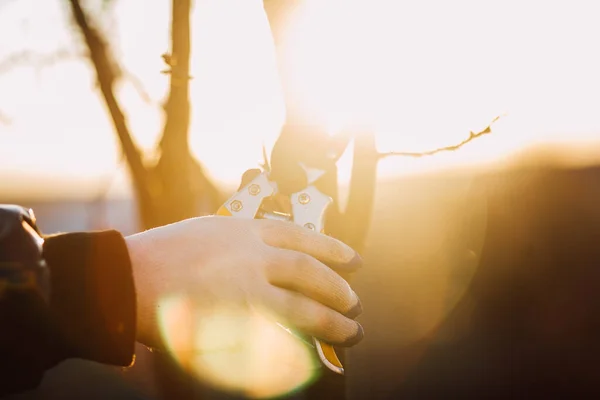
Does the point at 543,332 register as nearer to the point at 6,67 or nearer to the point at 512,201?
the point at 512,201

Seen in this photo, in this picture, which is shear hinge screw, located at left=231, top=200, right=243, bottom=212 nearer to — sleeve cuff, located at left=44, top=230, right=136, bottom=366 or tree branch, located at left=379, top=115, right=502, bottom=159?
sleeve cuff, located at left=44, top=230, right=136, bottom=366

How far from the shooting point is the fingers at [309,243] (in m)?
1.23

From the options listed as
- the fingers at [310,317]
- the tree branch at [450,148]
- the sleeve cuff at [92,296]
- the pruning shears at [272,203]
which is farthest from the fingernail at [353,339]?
the tree branch at [450,148]

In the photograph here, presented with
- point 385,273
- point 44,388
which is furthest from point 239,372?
point 385,273

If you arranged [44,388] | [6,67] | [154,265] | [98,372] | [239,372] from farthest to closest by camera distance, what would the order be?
[98,372] → [44,388] → [6,67] → [239,372] → [154,265]

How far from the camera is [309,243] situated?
1.25 m

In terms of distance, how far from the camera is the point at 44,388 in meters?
7.68

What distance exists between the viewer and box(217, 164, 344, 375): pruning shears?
55.6 inches

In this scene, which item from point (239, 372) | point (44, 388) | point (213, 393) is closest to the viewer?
point (239, 372)

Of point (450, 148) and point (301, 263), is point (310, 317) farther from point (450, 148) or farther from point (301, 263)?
point (450, 148)

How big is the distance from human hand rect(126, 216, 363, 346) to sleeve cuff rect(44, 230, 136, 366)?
0.07 meters

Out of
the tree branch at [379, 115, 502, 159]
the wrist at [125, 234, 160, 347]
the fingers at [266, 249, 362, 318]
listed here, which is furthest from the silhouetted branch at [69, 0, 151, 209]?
the fingers at [266, 249, 362, 318]

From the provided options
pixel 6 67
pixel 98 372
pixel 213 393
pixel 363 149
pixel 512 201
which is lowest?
pixel 98 372

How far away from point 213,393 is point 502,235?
1048cm
